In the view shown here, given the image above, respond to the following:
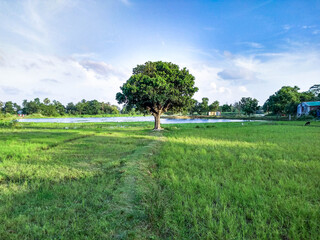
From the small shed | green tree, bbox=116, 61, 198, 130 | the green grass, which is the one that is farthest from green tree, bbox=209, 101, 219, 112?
the green grass

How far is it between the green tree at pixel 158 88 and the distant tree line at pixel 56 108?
114331 mm

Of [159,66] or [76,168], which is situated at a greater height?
[159,66]

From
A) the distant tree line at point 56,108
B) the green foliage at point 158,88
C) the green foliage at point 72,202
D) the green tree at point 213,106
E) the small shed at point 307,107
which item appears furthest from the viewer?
the distant tree line at point 56,108

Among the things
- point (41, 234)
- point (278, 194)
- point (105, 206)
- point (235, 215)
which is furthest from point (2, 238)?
point (278, 194)

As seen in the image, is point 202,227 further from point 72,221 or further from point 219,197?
point 72,221

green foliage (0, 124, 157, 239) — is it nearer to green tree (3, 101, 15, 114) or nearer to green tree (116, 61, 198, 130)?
green tree (116, 61, 198, 130)

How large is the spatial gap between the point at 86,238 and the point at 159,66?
22467 millimetres

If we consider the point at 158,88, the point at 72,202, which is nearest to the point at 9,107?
the point at 158,88

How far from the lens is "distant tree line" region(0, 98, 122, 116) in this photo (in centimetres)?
11250

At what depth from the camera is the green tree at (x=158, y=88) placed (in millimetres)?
20500

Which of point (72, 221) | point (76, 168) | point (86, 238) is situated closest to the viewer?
point (86, 238)

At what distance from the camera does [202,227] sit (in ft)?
10.3

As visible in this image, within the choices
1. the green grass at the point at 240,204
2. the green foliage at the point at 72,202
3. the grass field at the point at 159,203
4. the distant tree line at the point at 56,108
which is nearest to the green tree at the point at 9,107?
the distant tree line at the point at 56,108

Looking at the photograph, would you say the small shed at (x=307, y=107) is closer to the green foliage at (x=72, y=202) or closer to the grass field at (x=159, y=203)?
the grass field at (x=159, y=203)
